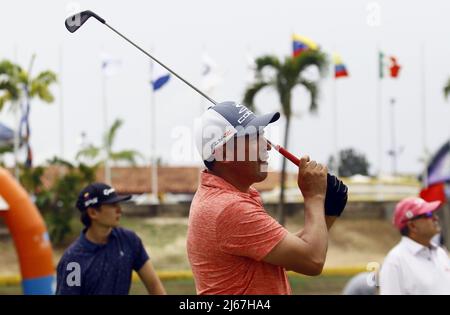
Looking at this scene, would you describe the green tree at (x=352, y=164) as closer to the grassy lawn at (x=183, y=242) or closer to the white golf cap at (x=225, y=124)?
the grassy lawn at (x=183, y=242)

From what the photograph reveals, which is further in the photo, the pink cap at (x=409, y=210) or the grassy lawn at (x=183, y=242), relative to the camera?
the grassy lawn at (x=183, y=242)

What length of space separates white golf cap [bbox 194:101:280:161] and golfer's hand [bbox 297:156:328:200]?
0.61 ft

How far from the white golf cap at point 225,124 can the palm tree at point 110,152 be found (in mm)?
28352

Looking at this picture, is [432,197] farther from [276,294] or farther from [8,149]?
[8,149]

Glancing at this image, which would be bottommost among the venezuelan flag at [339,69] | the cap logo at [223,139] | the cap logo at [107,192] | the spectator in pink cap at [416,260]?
the spectator in pink cap at [416,260]

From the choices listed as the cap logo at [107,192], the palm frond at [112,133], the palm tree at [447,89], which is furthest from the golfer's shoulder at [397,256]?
the palm frond at [112,133]

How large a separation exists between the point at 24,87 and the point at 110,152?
14.2 feet

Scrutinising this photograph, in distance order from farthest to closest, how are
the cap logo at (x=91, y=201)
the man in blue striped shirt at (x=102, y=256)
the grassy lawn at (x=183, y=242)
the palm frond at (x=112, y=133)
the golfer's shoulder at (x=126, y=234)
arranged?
the palm frond at (x=112, y=133) < the grassy lawn at (x=183, y=242) < the cap logo at (x=91, y=201) < the golfer's shoulder at (x=126, y=234) < the man in blue striped shirt at (x=102, y=256)

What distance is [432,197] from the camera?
8.02 m

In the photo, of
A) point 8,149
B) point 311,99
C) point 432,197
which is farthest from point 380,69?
point 432,197

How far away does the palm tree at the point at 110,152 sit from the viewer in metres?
32.0

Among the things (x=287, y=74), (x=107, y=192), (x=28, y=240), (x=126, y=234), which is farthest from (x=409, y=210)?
(x=287, y=74)

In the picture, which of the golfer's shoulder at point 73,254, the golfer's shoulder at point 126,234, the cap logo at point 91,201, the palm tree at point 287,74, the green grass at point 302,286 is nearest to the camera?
the golfer's shoulder at point 73,254
